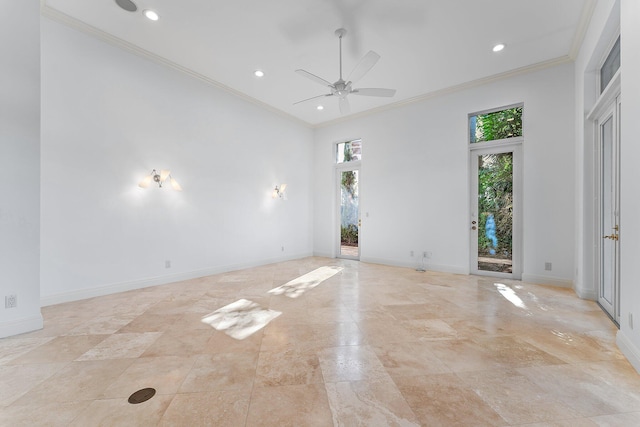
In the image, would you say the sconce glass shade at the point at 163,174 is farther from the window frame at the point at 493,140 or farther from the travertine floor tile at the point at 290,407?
the window frame at the point at 493,140

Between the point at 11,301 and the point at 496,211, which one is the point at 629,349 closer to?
the point at 496,211

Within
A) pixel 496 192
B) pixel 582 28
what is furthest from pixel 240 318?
pixel 582 28

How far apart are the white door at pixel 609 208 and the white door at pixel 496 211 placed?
1232 mm

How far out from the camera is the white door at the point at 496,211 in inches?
183

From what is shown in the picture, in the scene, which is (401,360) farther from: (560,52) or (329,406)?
(560,52)

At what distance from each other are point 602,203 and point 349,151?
4687 millimetres

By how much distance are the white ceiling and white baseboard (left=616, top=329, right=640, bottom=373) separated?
142 inches

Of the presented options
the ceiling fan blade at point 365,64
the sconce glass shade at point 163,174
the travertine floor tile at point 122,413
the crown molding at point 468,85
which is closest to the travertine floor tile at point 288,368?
the travertine floor tile at point 122,413

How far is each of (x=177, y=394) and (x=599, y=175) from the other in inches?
202

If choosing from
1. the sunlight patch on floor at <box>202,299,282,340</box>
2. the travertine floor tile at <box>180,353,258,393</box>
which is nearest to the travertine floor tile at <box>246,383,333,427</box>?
the travertine floor tile at <box>180,353,258,393</box>

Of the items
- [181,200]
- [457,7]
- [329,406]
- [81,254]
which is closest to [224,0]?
[457,7]

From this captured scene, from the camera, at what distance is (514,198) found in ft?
15.2

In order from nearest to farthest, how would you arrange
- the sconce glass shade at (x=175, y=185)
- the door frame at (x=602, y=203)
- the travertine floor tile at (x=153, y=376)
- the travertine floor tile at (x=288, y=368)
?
the travertine floor tile at (x=153, y=376)
the travertine floor tile at (x=288, y=368)
the door frame at (x=602, y=203)
the sconce glass shade at (x=175, y=185)

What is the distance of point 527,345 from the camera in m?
2.33
